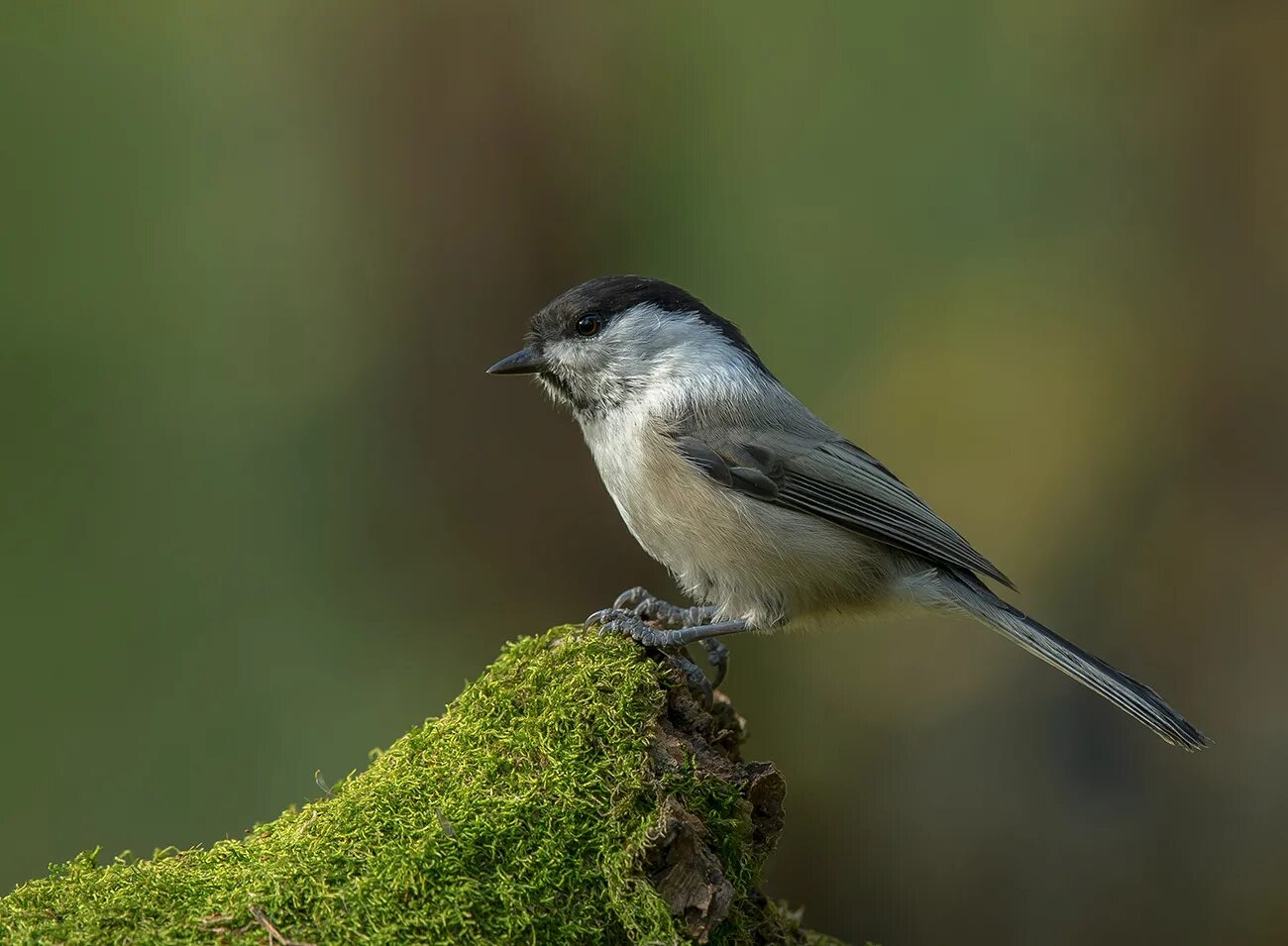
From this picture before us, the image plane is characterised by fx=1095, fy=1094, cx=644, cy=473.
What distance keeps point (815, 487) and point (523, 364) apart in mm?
997

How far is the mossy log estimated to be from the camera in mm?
1878

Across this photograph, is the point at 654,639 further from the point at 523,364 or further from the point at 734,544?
the point at 523,364

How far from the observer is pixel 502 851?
202 cm

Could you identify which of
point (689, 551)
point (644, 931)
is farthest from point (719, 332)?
point (644, 931)

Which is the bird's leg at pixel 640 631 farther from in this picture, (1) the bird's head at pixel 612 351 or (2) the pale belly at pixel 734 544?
(1) the bird's head at pixel 612 351

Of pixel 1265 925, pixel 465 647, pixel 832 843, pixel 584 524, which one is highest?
pixel 584 524

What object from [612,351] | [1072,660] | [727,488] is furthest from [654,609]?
[1072,660]

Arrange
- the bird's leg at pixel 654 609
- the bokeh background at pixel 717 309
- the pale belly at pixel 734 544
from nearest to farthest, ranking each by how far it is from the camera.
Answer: the bird's leg at pixel 654 609 < the pale belly at pixel 734 544 < the bokeh background at pixel 717 309

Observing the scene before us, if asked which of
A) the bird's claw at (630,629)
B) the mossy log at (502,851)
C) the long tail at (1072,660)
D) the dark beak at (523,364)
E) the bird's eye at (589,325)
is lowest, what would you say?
the long tail at (1072,660)

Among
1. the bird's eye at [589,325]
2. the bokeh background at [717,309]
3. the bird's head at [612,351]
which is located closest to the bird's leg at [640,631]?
the bird's head at [612,351]

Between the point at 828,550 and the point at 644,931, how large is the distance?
1.59m

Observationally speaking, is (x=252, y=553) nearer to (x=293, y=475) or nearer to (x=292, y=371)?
(x=293, y=475)

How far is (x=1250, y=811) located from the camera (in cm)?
521

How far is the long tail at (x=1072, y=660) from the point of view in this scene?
2.99 m
